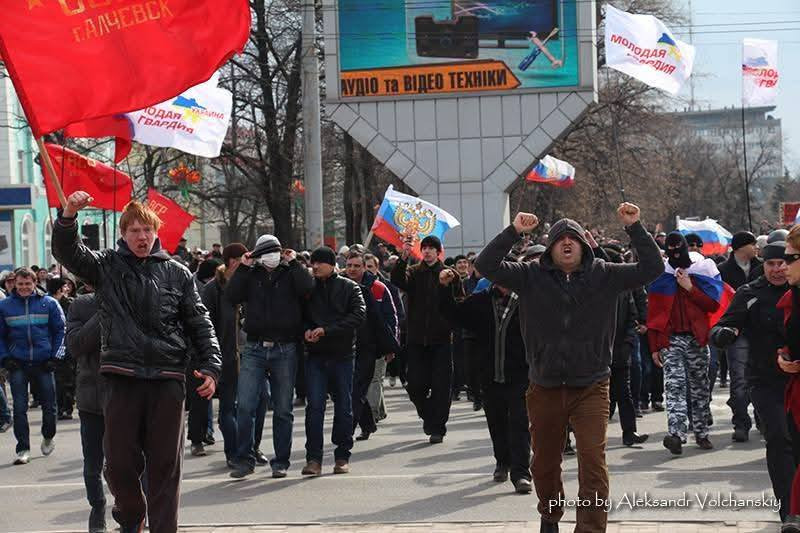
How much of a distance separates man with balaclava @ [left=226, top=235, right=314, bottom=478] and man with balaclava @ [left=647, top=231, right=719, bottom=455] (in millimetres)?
2997

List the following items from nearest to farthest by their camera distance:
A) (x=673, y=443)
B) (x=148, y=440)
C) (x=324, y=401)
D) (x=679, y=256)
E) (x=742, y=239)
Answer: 1. (x=148, y=440)
2. (x=324, y=401)
3. (x=673, y=443)
4. (x=679, y=256)
5. (x=742, y=239)

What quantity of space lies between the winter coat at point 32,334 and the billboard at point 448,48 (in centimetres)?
1789

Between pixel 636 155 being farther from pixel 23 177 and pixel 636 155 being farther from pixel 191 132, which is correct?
pixel 191 132

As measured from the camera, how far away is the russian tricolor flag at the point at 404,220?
2230 cm

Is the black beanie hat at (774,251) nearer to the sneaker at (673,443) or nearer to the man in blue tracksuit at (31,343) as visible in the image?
the sneaker at (673,443)

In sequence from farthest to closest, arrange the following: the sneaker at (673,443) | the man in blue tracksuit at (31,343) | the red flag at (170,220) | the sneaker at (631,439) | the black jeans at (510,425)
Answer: the red flag at (170,220)
the man in blue tracksuit at (31,343)
the sneaker at (631,439)
the sneaker at (673,443)
the black jeans at (510,425)

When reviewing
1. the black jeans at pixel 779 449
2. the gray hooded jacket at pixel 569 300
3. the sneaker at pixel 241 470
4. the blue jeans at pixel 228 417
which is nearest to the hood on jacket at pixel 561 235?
the gray hooded jacket at pixel 569 300

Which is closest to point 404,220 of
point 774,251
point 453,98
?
point 453,98

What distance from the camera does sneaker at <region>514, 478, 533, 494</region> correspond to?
10.6 meters

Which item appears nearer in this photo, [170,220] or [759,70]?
[170,220]

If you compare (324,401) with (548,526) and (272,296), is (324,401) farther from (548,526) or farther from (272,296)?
(548,526)

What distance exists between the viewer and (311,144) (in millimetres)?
27281

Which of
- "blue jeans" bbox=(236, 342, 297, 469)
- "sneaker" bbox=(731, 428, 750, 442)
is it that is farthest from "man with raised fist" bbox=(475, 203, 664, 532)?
"sneaker" bbox=(731, 428, 750, 442)

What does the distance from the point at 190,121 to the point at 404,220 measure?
605 centimetres
